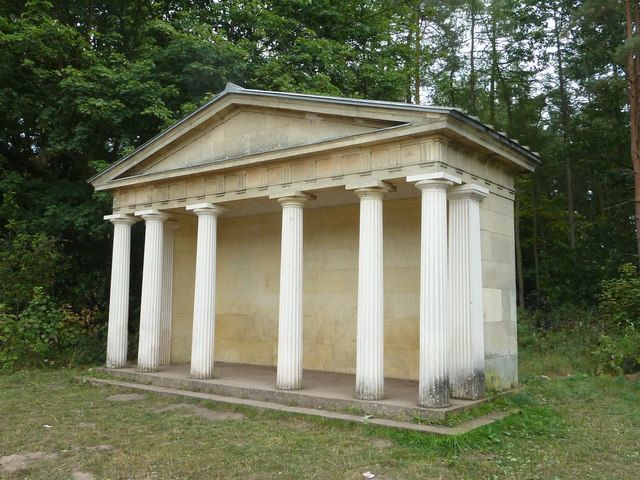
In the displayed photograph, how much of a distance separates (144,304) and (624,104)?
20.7 m

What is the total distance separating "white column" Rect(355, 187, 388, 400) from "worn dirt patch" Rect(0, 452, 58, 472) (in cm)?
506

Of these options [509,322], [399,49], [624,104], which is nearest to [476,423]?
[509,322]

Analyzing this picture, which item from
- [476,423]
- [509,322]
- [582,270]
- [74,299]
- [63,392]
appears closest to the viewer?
[476,423]

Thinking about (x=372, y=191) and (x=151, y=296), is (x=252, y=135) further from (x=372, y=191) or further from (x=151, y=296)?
(x=151, y=296)

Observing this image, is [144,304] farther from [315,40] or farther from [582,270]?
[582,270]

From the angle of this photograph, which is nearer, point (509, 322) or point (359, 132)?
point (359, 132)

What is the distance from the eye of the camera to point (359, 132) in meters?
10.4

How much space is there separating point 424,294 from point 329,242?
17.1 ft

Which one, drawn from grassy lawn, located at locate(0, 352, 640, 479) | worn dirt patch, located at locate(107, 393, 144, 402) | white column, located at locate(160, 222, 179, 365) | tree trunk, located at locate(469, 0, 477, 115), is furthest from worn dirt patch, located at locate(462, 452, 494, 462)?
tree trunk, located at locate(469, 0, 477, 115)

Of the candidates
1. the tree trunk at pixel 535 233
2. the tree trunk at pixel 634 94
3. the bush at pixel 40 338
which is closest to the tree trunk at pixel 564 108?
the tree trunk at pixel 535 233

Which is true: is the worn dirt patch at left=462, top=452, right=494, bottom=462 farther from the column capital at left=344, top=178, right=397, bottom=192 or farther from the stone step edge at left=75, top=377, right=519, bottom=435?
the column capital at left=344, top=178, right=397, bottom=192

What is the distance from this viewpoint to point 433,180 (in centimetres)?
952

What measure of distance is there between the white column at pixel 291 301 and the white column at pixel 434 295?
109 inches

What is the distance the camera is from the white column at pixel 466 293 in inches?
398
